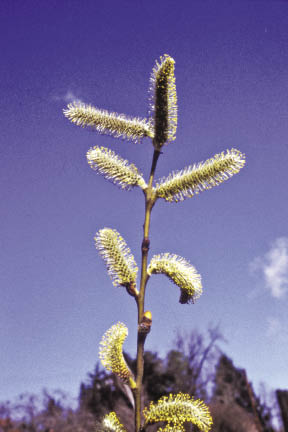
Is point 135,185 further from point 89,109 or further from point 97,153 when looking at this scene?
point 89,109

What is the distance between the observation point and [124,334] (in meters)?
2.08

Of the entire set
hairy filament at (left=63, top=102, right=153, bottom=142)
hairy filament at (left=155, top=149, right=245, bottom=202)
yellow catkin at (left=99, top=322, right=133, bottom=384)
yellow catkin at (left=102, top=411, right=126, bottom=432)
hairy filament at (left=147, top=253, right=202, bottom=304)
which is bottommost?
yellow catkin at (left=102, top=411, right=126, bottom=432)

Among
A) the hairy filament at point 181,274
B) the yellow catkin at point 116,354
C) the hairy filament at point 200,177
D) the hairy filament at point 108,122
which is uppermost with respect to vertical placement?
the hairy filament at point 108,122

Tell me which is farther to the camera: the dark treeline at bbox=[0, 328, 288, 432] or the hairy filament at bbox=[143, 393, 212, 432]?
the dark treeline at bbox=[0, 328, 288, 432]

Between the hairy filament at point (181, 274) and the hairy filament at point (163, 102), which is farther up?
the hairy filament at point (163, 102)

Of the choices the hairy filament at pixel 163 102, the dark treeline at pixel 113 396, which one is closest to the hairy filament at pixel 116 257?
the hairy filament at pixel 163 102

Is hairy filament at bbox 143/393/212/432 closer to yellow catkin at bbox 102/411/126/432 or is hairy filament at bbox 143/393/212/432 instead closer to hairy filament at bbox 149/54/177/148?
yellow catkin at bbox 102/411/126/432

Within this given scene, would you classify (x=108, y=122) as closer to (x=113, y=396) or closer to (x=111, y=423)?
(x=111, y=423)

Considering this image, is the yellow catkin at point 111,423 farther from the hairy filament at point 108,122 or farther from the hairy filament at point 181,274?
the hairy filament at point 108,122

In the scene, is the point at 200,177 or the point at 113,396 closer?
the point at 200,177

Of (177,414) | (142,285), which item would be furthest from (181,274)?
(177,414)

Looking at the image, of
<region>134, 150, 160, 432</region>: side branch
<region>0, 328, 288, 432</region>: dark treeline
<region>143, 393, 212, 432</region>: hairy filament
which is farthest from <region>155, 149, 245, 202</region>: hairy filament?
<region>0, 328, 288, 432</region>: dark treeline

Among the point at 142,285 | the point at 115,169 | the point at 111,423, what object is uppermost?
the point at 115,169

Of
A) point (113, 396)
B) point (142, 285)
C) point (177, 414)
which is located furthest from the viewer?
point (113, 396)
